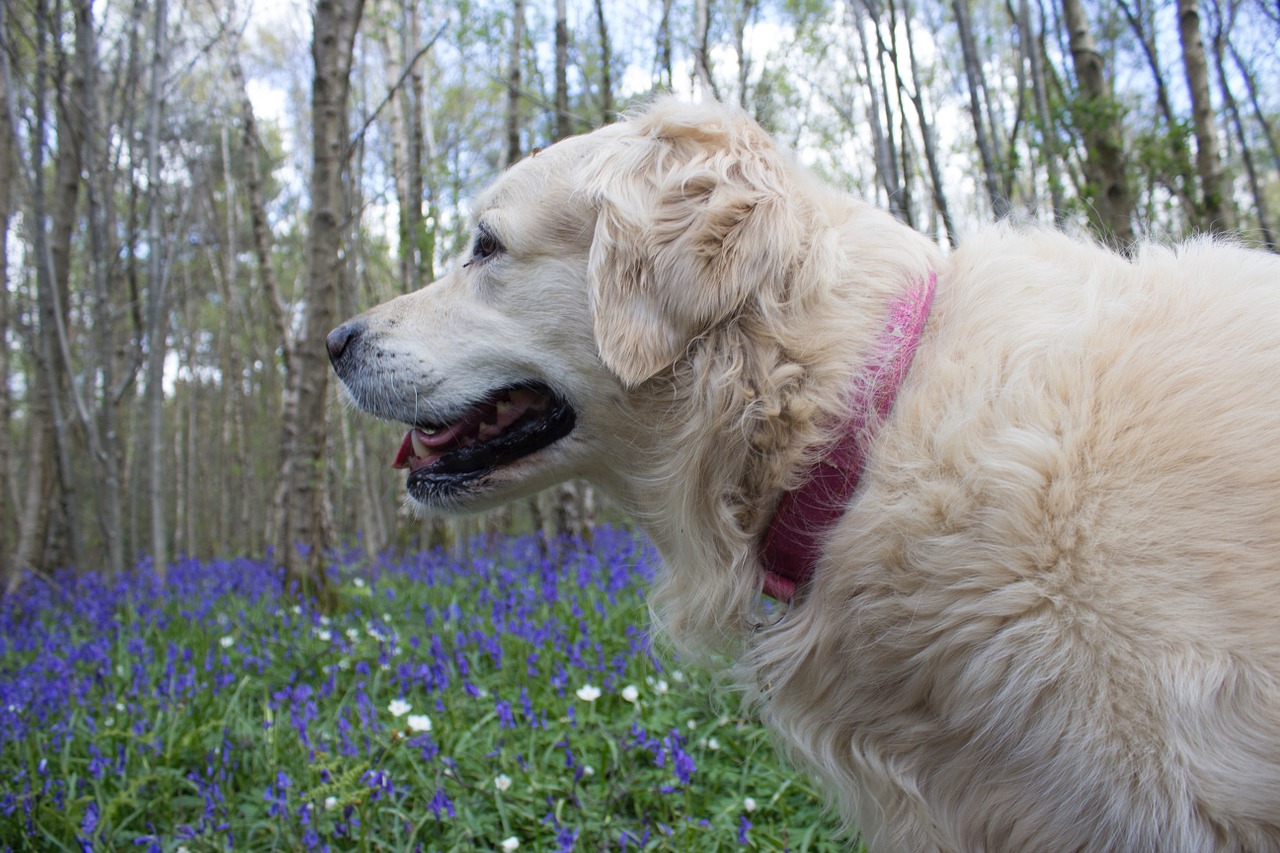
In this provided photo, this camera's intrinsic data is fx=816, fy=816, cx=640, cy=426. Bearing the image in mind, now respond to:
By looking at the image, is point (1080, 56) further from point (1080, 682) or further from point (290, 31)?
point (290, 31)

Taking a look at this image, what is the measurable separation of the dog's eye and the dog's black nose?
0.37m

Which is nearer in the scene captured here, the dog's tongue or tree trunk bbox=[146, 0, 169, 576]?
the dog's tongue

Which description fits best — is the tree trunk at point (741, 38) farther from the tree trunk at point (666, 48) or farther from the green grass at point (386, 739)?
the green grass at point (386, 739)

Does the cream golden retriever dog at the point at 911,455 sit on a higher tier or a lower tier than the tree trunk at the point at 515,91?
lower

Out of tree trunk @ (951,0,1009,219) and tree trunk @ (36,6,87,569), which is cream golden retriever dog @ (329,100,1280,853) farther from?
tree trunk @ (36,6,87,569)

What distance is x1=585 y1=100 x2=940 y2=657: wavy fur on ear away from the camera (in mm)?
1674

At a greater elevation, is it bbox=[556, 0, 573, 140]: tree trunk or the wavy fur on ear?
bbox=[556, 0, 573, 140]: tree trunk

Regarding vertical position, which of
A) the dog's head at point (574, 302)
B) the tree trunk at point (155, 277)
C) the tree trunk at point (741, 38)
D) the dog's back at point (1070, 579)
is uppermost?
the tree trunk at point (741, 38)

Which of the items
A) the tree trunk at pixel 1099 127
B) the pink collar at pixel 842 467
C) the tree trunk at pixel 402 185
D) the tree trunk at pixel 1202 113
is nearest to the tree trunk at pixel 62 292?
the tree trunk at pixel 402 185

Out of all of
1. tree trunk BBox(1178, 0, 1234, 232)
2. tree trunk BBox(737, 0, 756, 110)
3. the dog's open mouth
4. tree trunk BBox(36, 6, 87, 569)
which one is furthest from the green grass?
tree trunk BBox(737, 0, 756, 110)

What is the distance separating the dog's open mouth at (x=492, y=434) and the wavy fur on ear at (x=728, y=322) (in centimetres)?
30

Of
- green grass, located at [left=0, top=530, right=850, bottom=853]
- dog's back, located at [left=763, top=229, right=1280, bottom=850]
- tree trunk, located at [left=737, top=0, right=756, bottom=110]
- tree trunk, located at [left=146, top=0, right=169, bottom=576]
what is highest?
tree trunk, located at [left=737, top=0, right=756, bottom=110]

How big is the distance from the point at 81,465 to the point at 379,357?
63.2 ft

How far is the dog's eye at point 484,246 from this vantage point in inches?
87.3
